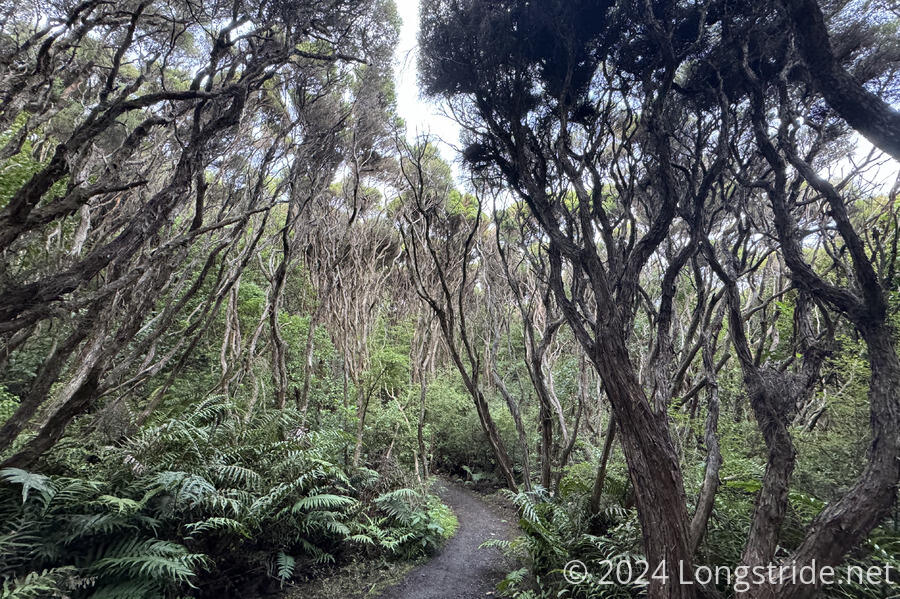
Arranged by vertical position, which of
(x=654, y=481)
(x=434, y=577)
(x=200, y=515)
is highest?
(x=654, y=481)

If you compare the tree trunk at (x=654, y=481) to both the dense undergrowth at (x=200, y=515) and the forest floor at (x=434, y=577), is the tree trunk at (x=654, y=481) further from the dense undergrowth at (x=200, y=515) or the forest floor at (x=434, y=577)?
the dense undergrowth at (x=200, y=515)

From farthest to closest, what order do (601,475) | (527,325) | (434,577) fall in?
(527,325) → (434,577) → (601,475)

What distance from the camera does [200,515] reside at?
340 cm

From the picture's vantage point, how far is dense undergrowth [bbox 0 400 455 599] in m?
2.68

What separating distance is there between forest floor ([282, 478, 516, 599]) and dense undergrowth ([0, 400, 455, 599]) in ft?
0.63

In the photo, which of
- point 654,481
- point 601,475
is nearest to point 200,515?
point 654,481

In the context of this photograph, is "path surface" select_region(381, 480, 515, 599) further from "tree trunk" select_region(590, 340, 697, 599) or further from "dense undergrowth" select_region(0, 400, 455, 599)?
"tree trunk" select_region(590, 340, 697, 599)

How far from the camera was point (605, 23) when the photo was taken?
135 inches

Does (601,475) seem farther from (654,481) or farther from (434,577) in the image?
(434,577)

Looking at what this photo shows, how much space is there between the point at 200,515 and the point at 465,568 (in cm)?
282

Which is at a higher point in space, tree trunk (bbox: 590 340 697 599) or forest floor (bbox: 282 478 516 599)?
tree trunk (bbox: 590 340 697 599)

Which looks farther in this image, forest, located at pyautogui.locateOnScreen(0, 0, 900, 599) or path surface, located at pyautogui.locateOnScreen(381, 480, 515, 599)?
path surface, located at pyautogui.locateOnScreen(381, 480, 515, 599)

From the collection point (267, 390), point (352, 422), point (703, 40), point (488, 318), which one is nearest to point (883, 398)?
point (703, 40)

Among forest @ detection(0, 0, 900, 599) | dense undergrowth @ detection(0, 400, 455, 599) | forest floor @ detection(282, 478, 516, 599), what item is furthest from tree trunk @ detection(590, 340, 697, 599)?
dense undergrowth @ detection(0, 400, 455, 599)
